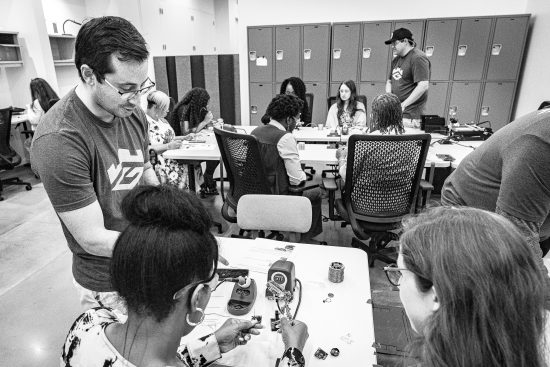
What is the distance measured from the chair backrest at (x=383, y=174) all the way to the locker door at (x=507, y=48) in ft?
13.6

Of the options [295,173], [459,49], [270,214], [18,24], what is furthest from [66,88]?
[459,49]

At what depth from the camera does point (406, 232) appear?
0.83 metres

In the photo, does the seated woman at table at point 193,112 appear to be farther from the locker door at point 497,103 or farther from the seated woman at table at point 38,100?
the locker door at point 497,103

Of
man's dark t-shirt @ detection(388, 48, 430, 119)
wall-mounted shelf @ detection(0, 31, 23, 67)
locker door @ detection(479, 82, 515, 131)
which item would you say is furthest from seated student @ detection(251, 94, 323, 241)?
wall-mounted shelf @ detection(0, 31, 23, 67)

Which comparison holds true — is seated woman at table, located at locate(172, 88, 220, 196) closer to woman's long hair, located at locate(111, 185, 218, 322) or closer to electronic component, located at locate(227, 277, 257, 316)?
electronic component, located at locate(227, 277, 257, 316)

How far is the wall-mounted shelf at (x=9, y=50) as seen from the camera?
15.8 ft

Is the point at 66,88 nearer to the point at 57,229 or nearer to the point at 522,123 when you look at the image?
the point at 57,229

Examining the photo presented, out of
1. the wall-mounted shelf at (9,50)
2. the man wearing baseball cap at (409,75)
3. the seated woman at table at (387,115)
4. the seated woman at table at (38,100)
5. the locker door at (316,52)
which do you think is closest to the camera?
the seated woman at table at (387,115)

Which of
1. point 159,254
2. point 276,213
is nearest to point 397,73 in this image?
point 276,213

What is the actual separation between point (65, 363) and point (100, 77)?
749 millimetres

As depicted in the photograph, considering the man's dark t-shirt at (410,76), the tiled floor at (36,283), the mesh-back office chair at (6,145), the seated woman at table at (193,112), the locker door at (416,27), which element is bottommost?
the tiled floor at (36,283)

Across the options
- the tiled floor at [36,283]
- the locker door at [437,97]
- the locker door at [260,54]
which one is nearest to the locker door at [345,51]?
the locker door at [260,54]

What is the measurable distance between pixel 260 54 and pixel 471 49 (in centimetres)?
316

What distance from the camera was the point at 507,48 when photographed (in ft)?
16.9
